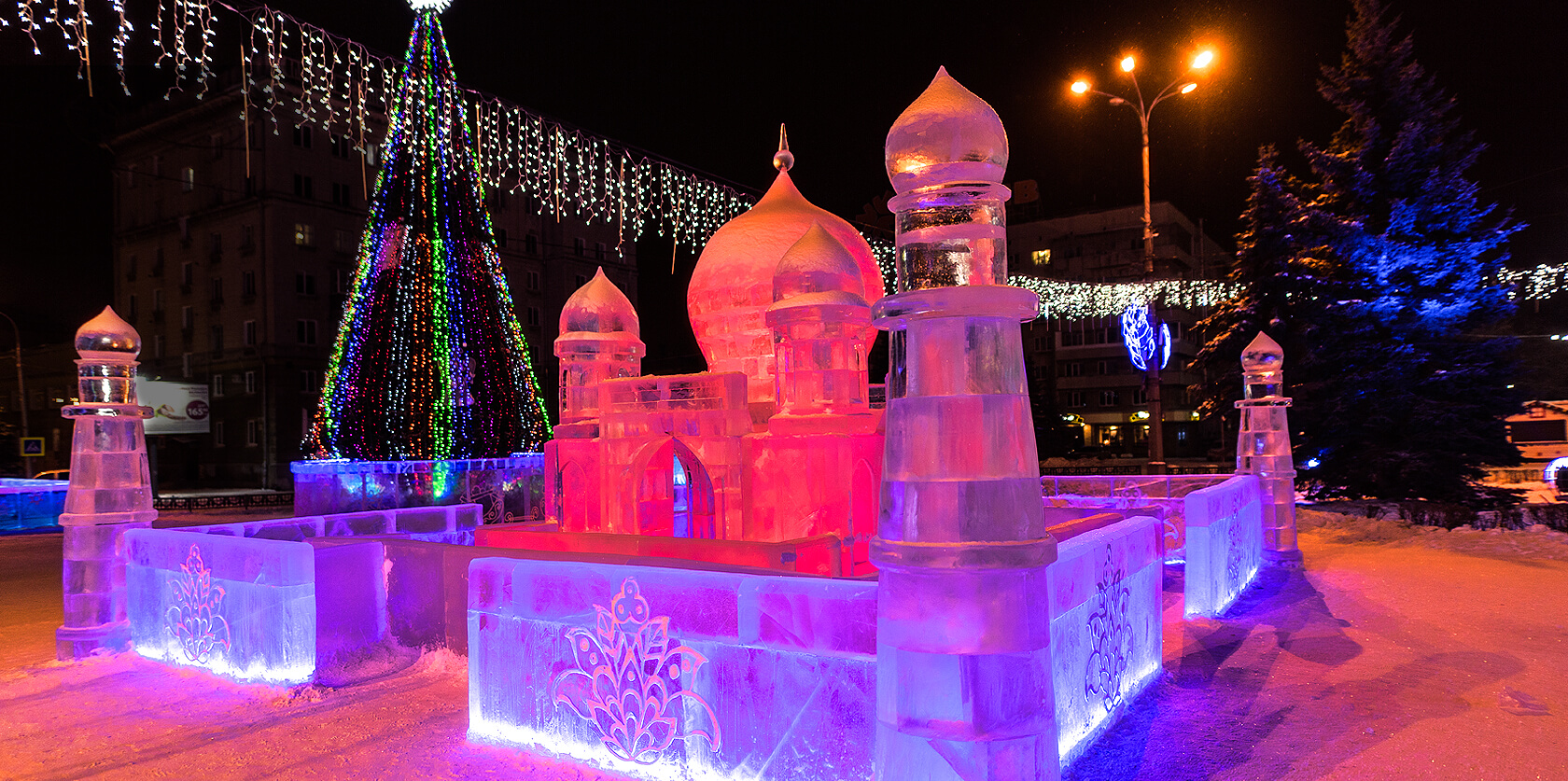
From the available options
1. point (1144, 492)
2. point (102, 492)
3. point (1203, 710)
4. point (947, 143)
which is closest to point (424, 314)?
point (102, 492)

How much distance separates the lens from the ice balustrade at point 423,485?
1605 centimetres

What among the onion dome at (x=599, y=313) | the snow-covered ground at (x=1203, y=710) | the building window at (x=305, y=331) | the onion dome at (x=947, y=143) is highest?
the building window at (x=305, y=331)

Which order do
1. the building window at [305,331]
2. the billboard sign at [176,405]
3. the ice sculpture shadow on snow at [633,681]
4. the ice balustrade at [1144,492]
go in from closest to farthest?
the ice sculpture shadow on snow at [633,681]
the ice balustrade at [1144,492]
the billboard sign at [176,405]
the building window at [305,331]

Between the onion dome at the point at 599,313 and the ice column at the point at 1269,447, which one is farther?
the ice column at the point at 1269,447

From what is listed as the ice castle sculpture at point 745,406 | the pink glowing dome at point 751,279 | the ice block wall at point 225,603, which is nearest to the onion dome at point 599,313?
the ice castle sculpture at point 745,406

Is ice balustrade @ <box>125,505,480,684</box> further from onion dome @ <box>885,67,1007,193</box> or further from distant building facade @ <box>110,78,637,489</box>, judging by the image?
distant building facade @ <box>110,78,637,489</box>

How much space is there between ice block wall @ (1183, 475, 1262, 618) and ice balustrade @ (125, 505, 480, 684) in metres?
6.95

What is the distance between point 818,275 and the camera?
8.45 meters

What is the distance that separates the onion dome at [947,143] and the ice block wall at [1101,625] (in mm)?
1979

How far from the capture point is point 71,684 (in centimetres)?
651

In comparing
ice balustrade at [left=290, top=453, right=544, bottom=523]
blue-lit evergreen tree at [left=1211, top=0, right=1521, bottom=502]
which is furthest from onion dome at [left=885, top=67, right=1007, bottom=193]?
blue-lit evergreen tree at [left=1211, top=0, right=1521, bottom=502]

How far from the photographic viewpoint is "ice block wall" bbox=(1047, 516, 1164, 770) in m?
4.30

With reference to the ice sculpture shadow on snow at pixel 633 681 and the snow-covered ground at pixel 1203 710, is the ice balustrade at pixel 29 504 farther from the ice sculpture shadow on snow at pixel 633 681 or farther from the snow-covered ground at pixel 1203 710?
the ice sculpture shadow on snow at pixel 633 681

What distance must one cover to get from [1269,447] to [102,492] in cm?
1303
